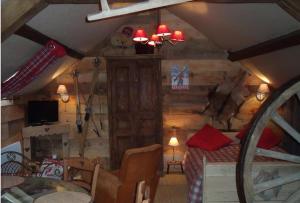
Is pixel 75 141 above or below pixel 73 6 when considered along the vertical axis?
below

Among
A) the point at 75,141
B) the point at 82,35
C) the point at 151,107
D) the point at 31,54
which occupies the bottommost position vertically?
the point at 75,141

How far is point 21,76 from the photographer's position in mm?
3486

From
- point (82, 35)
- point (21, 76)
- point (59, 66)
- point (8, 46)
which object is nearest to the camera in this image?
point (8, 46)

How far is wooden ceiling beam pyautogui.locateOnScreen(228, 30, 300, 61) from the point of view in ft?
9.89

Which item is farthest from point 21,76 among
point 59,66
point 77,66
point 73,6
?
point 77,66

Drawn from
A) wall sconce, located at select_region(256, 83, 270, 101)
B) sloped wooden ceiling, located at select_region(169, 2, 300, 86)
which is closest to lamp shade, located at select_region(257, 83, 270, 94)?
wall sconce, located at select_region(256, 83, 270, 101)

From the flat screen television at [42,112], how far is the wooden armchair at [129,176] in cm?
211

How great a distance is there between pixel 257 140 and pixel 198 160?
6.29 ft

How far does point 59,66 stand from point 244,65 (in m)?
3.18

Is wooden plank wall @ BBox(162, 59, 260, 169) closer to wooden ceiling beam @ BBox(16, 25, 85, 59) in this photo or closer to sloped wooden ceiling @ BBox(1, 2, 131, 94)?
sloped wooden ceiling @ BBox(1, 2, 131, 94)

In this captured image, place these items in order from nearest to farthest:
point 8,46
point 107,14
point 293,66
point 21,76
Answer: point 107,14 → point 8,46 → point 21,76 → point 293,66

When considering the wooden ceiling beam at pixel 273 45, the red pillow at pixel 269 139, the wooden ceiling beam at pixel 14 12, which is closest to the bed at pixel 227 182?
the wooden ceiling beam at pixel 273 45

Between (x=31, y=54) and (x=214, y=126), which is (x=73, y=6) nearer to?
(x=31, y=54)

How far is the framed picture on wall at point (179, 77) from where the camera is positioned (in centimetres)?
588
